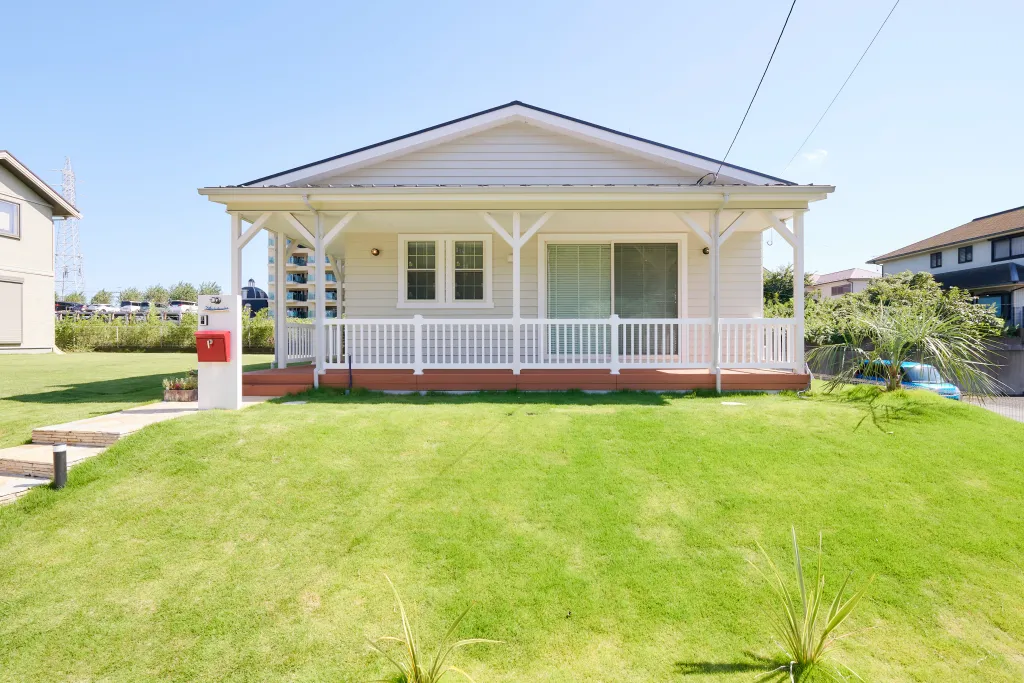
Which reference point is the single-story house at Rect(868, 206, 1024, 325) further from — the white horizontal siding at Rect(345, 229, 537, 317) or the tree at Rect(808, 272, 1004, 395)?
the white horizontal siding at Rect(345, 229, 537, 317)

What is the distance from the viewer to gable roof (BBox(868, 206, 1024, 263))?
26953mm

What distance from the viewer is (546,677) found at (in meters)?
2.61

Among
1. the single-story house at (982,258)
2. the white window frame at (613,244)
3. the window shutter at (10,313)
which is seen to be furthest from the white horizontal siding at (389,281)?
the single-story house at (982,258)

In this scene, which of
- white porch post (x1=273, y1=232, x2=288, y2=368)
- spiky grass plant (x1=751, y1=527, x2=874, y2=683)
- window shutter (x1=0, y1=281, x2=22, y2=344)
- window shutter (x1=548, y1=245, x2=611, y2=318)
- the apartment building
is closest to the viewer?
spiky grass plant (x1=751, y1=527, x2=874, y2=683)

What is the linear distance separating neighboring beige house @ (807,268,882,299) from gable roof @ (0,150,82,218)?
58.5 m

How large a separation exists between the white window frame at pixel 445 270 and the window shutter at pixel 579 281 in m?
1.31

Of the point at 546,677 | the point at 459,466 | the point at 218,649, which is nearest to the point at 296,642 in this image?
the point at 218,649

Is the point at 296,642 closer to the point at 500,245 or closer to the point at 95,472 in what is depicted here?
the point at 95,472

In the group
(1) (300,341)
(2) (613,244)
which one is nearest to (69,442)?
(1) (300,341)

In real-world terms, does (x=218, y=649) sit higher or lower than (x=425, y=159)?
lower

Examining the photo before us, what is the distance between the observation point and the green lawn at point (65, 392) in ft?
21.2

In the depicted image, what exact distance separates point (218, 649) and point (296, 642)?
0.43 meters

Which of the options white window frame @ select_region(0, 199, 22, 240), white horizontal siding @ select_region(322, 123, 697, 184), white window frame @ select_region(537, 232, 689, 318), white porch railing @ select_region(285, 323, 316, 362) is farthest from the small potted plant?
white window frame @ select_region(0, 199, 22, 240)

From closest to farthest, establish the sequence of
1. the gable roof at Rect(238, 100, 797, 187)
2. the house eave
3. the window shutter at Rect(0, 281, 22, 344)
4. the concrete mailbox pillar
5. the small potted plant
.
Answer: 1. the concrete mailbox pillar
2. the small potted plant
3. the house eave
4. the gable roof at Rect(238, 100, 797, 187)
5. the window shutter at Rect(0, 281, 22, 344)
